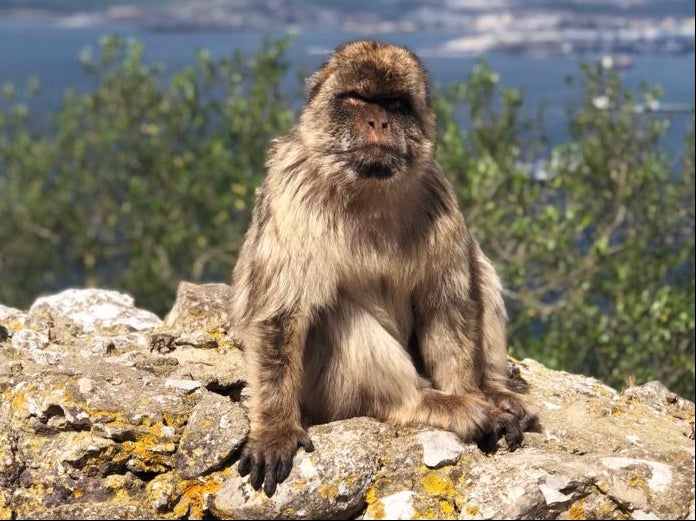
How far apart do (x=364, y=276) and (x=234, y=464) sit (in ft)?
3.50

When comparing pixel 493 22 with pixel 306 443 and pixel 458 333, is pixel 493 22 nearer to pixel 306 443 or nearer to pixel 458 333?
pixel 458 333

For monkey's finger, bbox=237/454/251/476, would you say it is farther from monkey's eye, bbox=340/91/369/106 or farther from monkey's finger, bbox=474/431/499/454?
monkey's eye, bbox=340/91/369/106

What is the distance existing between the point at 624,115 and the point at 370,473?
10015mm

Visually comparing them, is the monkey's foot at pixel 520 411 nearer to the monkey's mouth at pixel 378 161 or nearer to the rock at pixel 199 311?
the monkey's mouth at pixel 378 161

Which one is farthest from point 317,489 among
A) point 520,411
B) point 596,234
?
point 596,234

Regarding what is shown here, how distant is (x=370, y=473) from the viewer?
3.75 metres

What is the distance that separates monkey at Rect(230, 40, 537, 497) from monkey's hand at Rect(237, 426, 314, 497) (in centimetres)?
1

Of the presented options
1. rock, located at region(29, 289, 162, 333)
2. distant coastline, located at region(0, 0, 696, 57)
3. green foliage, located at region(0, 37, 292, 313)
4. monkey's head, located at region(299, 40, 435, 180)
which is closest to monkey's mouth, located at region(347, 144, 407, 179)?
monkey's head, located at region(299, 40, 435, 180)

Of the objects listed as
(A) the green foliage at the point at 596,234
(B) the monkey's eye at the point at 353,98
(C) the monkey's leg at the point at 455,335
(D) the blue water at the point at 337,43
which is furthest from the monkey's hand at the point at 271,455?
(A) the green foliage at the point at 596,234

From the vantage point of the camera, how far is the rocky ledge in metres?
3.61

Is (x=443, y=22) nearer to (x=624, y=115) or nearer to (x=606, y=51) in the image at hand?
(x=606, y=51)

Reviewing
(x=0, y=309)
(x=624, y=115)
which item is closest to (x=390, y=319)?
(x=0, y=309)

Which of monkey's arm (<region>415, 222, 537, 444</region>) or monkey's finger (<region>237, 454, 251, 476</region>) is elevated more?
monkey's arm (<region>415, 222, 537, 444</region>)

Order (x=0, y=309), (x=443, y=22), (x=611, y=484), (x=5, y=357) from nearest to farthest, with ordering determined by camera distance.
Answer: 1. (x=611, y=484)
2. (x=5, y=357)
3. (x=0, y=309)
4. (x=443, y=22)
